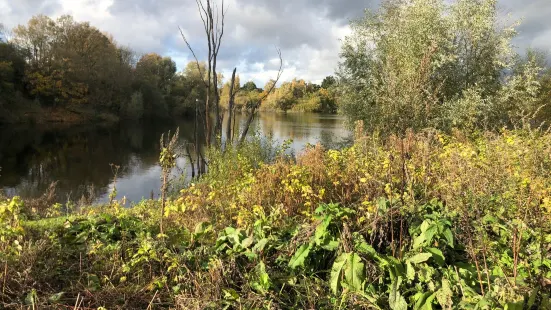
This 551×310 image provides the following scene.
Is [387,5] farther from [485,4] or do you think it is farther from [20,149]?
[20,149]

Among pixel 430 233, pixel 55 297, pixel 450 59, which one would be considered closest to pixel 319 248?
pixel 430 233

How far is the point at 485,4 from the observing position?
1505 cm

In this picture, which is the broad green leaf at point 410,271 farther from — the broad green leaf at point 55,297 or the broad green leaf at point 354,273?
the broad green leaf at point 55,297

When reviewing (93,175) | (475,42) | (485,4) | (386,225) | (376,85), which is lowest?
(93,175)

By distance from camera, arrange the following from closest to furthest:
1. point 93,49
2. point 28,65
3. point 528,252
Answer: point 528,252 → point 28,65 → point 93,49

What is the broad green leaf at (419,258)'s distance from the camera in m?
2.56

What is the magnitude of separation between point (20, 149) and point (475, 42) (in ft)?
90.9

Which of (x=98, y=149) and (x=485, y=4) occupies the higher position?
(x=485, y=4)

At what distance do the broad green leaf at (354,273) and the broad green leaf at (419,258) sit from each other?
41 cm

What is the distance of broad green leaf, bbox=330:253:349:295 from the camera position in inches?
99.3

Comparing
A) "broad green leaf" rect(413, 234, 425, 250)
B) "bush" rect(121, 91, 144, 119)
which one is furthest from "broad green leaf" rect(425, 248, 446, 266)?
"bush" rect(121, 91, 144, 119)

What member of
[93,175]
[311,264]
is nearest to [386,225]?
[311,264]

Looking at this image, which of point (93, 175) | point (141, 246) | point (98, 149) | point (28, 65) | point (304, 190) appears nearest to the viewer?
point (141, 246)

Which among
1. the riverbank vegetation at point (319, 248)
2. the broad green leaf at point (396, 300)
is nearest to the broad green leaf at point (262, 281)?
the riverbank vegetation at point (319, 248)
